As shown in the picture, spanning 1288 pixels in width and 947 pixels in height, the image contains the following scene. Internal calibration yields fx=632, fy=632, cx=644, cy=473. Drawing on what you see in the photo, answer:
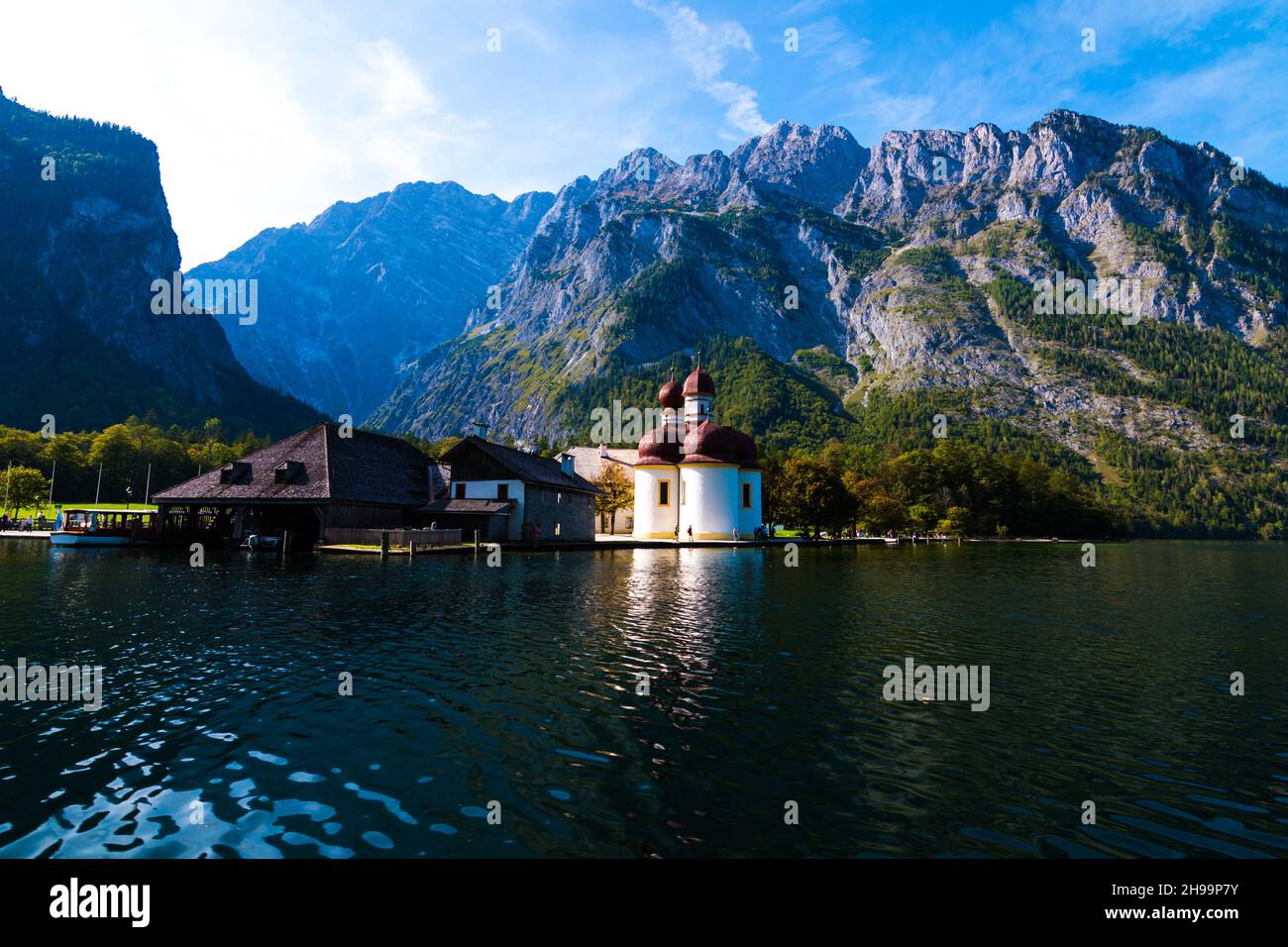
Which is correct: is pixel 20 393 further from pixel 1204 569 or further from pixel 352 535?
pixel 1204 569

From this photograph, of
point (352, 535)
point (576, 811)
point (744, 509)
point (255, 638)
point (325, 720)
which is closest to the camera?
point (576, 811)

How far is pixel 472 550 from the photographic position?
5053cm

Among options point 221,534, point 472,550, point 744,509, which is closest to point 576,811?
point 472,550

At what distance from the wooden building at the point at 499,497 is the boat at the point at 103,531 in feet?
74.1

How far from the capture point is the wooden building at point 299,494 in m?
50.1

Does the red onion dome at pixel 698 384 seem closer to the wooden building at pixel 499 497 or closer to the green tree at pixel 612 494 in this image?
the green tree at pixel 612 494

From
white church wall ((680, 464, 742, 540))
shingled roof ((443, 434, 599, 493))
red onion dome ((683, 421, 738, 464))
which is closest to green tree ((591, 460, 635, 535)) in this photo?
red onion dome ((683, 421, 738, 464))

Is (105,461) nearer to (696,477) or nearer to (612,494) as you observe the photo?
(612,494)

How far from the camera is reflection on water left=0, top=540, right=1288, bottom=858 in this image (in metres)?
7.52

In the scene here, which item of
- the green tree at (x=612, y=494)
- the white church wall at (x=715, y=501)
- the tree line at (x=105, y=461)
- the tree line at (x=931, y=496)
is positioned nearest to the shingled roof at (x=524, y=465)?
the white church wall at (x=715, y=501)

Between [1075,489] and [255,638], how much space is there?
175 metres

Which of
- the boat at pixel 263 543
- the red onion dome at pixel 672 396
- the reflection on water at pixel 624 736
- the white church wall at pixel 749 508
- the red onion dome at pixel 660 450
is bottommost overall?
the reflection on water at pixel 624 736

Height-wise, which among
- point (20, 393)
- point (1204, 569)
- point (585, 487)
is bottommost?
point (1204, 569)

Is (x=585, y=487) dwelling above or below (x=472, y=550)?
above
